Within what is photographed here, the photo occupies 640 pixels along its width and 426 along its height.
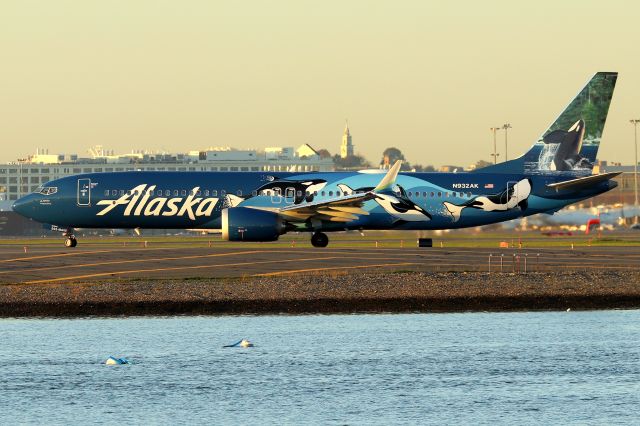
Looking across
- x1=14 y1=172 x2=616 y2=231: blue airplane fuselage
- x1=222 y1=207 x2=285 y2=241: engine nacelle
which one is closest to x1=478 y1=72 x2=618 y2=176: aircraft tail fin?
x1=14 y1=172 x2=616 y2=231: blue airplane fuselage

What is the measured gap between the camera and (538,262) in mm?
59125

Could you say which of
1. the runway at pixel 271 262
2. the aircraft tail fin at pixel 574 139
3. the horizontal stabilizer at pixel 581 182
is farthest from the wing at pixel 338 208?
the horizontal stabilizer at pixel 581 182

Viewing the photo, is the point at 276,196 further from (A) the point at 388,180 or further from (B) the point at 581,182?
(B) the point at 581,182

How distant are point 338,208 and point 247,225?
5.89 m

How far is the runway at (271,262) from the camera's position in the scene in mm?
54406

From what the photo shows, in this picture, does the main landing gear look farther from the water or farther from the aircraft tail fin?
the water

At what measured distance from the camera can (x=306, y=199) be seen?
230ft

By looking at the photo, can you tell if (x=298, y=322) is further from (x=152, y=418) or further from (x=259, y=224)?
(x=259, y=224)

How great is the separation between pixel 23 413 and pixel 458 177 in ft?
153

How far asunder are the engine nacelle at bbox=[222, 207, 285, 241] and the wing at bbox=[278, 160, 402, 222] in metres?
1.81

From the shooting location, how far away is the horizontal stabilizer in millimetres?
70250

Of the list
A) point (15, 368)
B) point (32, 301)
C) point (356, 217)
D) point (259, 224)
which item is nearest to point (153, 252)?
point (259, 224)

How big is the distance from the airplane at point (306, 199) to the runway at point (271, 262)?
3.11 metres

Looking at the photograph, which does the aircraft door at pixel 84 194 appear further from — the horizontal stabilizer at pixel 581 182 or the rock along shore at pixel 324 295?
the horizontal stabilizer at pixel 581 182
